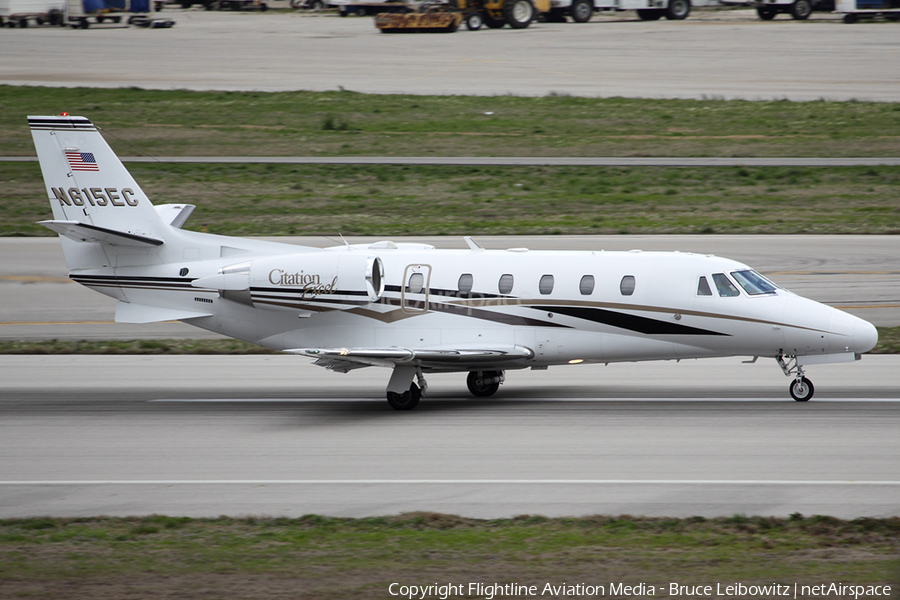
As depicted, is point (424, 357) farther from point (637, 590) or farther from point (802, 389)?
point (637, 590)

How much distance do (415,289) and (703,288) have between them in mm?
5641

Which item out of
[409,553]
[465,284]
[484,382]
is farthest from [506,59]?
[409,553]

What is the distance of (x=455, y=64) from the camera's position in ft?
228

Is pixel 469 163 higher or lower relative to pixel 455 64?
lower

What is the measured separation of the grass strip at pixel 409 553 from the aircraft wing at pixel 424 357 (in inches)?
236

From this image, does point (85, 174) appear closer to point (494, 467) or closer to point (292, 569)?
point (494, 467)

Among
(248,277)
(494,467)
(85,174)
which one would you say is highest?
(85,174)

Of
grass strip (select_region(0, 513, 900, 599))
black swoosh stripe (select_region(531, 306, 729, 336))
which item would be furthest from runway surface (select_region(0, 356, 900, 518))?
black swoosh stripe (select_region(531, 306, 729, 336))

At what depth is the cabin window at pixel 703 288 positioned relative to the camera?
2028 centimetres

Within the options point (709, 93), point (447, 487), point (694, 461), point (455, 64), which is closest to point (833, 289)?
point (694, 461)

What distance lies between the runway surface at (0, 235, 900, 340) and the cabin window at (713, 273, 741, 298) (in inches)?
397

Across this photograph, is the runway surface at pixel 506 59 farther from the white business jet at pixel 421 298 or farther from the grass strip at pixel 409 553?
the grass strip at pixel 409 553

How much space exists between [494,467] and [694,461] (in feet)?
10.3

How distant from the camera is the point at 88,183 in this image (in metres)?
22.7
